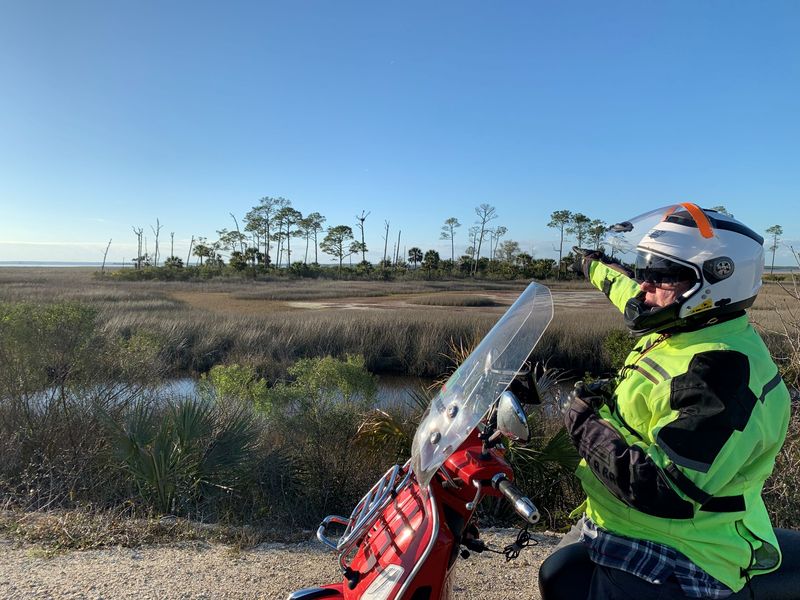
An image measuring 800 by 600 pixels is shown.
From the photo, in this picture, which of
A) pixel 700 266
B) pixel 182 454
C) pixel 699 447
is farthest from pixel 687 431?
pixel 182 454

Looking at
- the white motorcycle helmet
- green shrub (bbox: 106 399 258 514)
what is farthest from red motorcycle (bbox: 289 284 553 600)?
green shrub (bbox: 106 399 258 514)

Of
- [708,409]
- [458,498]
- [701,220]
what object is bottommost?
[458,498]

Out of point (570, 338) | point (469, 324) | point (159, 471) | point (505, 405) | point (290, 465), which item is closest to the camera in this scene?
point (505, 405)

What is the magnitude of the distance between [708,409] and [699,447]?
0.37 feet

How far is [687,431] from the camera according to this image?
1.52 metres

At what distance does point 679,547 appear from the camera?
5.45ft

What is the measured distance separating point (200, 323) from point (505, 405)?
60.0 ft

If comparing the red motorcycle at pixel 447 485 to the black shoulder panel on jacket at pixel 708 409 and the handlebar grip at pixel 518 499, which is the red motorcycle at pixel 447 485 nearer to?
the handlebar grip at pixel 518 499

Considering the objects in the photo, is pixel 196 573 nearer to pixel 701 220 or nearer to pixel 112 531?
pixel 112 531

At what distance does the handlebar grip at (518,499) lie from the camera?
56.5 inches

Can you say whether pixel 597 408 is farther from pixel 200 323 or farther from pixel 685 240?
pixel 200 323

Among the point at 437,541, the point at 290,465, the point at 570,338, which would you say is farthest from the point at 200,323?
the point at 437,541

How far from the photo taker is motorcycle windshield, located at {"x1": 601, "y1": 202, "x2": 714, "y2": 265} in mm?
1860

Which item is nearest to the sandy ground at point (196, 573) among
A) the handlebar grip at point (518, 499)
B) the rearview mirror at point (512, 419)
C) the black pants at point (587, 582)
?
the black pants at point (587, 582)
